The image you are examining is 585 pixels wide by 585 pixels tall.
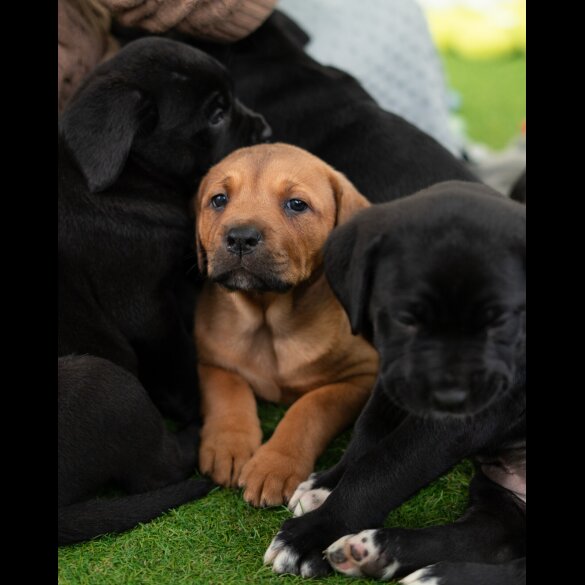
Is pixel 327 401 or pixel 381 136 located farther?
pixel 381 136

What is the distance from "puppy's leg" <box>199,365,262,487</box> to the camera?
393 cm

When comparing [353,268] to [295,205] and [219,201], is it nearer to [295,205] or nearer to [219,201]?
[295,205]

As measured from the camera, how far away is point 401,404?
3057 mm

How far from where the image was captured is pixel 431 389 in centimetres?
292

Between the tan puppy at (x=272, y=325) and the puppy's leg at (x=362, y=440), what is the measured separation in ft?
0.47

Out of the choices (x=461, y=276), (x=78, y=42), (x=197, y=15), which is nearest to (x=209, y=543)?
(x=461, y=276)

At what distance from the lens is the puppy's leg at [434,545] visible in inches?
124

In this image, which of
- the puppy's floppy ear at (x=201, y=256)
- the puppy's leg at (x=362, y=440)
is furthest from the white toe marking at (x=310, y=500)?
the puppy's floppy ear at (x=201, y=256)

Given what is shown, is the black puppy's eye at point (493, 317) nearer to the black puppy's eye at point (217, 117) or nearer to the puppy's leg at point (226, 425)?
the puppy's leg at point (226, 425)

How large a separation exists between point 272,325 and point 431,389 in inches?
62.4
